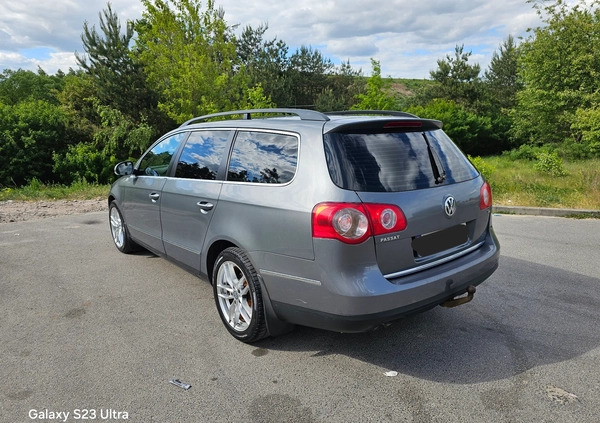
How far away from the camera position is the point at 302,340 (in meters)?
3.51

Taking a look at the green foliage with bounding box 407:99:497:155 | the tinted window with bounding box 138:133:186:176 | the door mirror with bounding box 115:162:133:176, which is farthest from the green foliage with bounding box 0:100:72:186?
the green foliage with bounding box 407:99:497:155

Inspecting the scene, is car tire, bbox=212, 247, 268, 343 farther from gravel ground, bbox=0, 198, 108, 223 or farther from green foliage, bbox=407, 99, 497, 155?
green foliage, bbox=407, 99, 497, 155

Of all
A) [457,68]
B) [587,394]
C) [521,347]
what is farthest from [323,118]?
[457,68]

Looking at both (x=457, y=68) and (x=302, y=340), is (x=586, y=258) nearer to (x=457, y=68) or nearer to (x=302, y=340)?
(x=302, y=340)

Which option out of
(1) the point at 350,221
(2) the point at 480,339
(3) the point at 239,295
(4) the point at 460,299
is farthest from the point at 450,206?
(3) the point at 239,295

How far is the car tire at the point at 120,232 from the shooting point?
5.90 metres

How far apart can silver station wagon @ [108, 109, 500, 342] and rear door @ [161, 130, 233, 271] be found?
20 millimetres

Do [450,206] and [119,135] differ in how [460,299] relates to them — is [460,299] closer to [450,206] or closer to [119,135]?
[450,206]

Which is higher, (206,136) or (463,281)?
(206,136)

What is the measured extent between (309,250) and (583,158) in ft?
96.2

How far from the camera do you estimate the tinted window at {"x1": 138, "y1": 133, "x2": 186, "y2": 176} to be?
464 cm

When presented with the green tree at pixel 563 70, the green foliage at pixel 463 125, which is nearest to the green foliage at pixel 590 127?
the green tree at pixel 563 70

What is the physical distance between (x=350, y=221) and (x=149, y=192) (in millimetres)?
2912

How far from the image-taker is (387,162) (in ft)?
9.85
